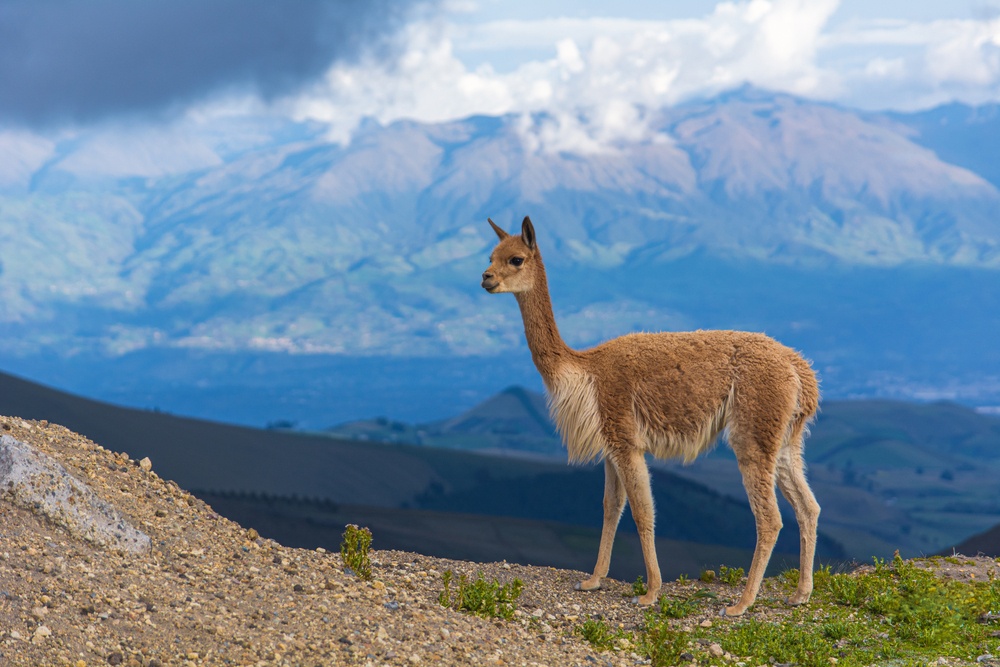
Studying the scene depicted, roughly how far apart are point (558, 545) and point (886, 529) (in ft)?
344

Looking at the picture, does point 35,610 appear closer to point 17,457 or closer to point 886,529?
point 17,457

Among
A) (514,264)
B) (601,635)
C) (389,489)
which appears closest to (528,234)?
(514,264)

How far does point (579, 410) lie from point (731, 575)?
3.65m

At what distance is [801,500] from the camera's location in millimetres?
13867

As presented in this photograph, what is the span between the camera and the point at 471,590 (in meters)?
12.8

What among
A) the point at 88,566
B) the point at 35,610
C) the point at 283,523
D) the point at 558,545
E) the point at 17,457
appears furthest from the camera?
the point at 558,545

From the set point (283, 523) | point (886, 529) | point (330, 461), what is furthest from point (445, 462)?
point (886, 529)

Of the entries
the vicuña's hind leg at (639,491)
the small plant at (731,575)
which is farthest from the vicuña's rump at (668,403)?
the small plant at (731,575)

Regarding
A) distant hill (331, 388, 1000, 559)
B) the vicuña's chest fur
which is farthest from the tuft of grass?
distant hill (331, 388, 1000, 559)

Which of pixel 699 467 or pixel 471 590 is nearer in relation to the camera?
pixel 471 590

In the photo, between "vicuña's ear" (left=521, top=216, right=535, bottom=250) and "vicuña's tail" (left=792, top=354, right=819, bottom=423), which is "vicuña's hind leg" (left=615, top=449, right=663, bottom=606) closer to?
"vicuña's tail" (left=792, top=354, right=819, bottom=423)

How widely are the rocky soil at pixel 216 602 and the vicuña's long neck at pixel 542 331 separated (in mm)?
3022

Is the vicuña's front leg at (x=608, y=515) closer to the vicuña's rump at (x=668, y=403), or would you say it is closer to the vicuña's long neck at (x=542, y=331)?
the vicuña's rump at (x=668, y=403)

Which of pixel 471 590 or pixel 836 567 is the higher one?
pixel 836 567
